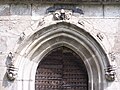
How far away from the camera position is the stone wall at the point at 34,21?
6.22 m

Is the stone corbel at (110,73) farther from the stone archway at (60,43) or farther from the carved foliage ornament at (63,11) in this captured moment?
the carved foliage ornament at (63,11)

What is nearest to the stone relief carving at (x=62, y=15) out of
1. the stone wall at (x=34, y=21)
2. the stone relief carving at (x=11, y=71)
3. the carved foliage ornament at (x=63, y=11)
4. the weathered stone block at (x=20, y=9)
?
the carved foliage ornament at (x=63, y=11)

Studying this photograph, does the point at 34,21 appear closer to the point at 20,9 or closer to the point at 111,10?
the point at 20,9

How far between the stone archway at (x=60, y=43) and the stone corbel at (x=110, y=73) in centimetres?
7

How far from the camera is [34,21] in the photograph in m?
6.29

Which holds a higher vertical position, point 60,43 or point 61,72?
point 60,43

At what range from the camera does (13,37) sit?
6.23 m

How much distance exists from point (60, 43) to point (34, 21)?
2.05 feet

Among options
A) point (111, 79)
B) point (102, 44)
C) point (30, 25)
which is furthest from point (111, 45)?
point (30, 25)

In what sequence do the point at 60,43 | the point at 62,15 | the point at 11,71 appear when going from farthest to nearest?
the point at 60,43 → the point at 62,15 → the point at 11,71

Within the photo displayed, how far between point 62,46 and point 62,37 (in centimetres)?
21

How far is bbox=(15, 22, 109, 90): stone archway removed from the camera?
6.18 m

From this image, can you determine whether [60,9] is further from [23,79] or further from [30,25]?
[23,79]

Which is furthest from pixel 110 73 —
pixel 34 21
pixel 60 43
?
pixel 34 21
